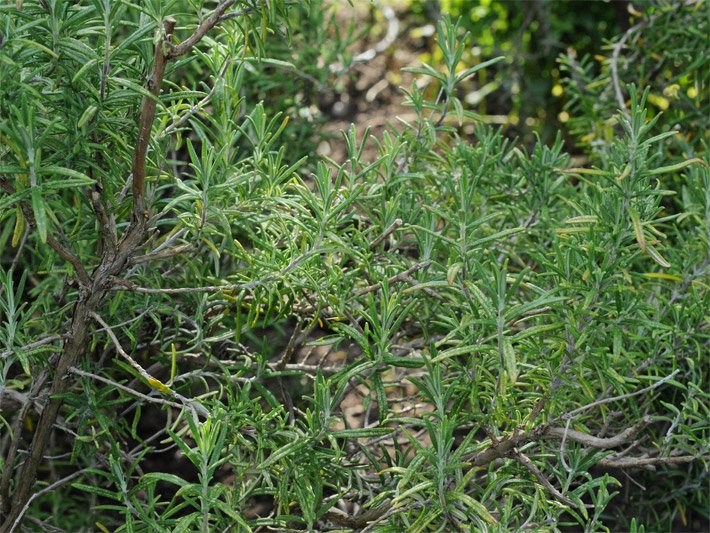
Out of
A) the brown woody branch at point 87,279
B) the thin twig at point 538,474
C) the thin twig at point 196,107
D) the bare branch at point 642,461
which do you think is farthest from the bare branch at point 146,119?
the bare branch at point 642,461

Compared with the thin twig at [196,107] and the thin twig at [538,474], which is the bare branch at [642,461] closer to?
the thin twig at [538,474]

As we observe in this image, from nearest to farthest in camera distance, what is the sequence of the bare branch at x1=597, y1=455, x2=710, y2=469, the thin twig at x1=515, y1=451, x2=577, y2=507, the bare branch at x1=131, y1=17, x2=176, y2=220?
the bare branch at x1=131, y1=17, x2=176, y2=220 < the thin twig at x1=515, y1=451, x2=577, y2=507 < the bare branch at x1=597, y1=455, x2=710, y2=469

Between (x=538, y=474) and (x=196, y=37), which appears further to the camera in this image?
(x=538, y=474)

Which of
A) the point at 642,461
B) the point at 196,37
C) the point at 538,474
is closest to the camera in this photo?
the point at 196,37

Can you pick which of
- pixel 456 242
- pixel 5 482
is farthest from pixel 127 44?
pixel 5 482

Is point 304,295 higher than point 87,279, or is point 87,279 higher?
→ point 87,279

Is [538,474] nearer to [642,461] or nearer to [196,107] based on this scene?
[642,461]

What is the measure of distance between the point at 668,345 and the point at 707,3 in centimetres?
129

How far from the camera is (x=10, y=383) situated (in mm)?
1690

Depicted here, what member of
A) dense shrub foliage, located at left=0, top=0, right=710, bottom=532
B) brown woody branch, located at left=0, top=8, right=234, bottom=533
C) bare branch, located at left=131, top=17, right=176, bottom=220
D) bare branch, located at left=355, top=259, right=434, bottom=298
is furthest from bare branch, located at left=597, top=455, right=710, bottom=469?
bare branch, located at left=131, top=17, right=176, bottom=220

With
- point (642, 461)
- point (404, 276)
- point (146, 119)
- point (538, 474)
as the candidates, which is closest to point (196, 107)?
point (146, 119)

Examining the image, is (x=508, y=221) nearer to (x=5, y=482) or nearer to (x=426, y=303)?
(x=426, y=303)

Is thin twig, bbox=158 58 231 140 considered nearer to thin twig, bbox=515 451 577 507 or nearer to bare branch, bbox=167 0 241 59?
bare branch, bbox=167 0 241 59

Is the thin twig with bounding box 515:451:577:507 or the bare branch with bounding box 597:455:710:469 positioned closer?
the thin twig with bounding box 515:451:577:507
